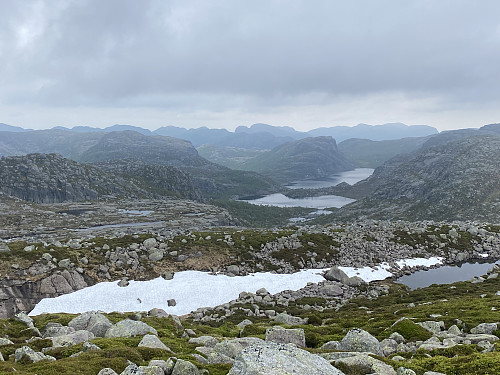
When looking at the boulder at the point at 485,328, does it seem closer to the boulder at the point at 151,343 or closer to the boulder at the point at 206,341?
the boulder at the point at 206,341

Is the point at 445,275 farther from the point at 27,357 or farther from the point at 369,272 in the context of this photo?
the point at 27,357

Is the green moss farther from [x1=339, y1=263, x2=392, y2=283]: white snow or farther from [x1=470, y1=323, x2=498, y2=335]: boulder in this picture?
[x1=339, y1=263, x2=392, y2=283]: white snow

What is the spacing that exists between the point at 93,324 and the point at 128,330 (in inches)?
164

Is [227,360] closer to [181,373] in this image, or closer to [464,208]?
[181,373]

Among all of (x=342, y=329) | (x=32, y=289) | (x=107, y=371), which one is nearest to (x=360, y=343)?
(x=342, y=329)

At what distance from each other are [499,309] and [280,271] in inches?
1380

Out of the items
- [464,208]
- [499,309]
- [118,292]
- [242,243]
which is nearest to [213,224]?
[242,243]

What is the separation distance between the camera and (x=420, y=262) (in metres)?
71.7

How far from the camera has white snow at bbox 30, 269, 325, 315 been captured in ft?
152

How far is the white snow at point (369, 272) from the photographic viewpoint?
203 ft

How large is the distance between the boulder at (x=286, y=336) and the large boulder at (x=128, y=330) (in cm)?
1085

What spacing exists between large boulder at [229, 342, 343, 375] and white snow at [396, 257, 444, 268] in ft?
210

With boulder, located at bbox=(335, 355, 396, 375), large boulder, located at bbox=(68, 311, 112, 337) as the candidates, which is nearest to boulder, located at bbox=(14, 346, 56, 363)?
large boulder, located at bbox=(68, 311, 112, 337)

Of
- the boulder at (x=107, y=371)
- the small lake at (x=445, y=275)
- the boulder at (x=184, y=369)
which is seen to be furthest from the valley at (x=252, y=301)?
the boulder at (x=107, y=371)
